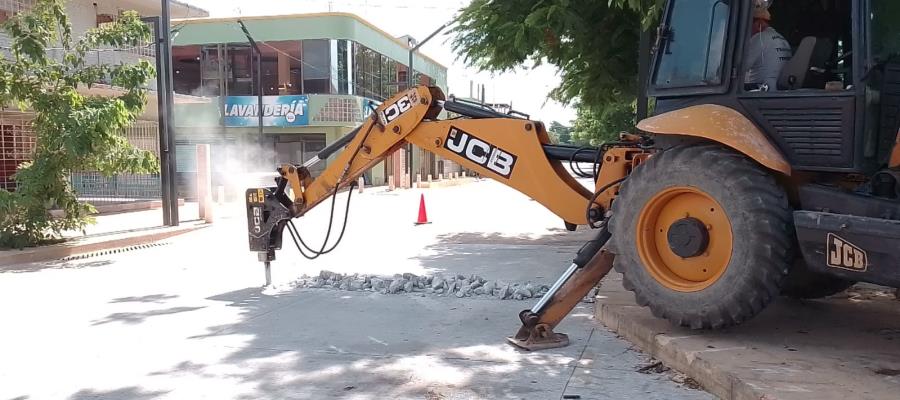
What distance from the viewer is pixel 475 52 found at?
33.4ft

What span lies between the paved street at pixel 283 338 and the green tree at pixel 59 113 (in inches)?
51.3

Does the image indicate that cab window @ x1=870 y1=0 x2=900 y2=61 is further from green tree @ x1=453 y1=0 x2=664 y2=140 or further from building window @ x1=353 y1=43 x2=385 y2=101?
building window @ x1=353 y1=43 x2=385 y2=101

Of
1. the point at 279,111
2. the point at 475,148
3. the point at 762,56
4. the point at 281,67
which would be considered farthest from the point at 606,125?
the point at 762,56

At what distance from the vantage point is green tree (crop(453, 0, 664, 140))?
27.7 feet

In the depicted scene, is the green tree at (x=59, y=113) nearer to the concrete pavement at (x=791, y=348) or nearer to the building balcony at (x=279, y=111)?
the concrete pavement at (x=791, y=348)

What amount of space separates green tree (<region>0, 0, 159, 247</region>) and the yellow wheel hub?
30.6 ft

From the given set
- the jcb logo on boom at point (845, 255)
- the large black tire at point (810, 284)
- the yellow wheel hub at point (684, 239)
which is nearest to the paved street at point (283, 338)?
the yellow wheel hub at point (684, 239)

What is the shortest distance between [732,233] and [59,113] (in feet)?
34.5

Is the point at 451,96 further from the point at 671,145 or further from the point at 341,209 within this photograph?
the point at 341,209

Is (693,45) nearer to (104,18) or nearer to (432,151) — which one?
(432,151)

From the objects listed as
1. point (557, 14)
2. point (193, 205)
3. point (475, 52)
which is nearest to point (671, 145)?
point (557, 14)

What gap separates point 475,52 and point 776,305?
569 cm

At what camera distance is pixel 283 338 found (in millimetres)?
5891

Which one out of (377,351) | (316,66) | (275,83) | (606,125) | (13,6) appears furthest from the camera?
(275,83)
